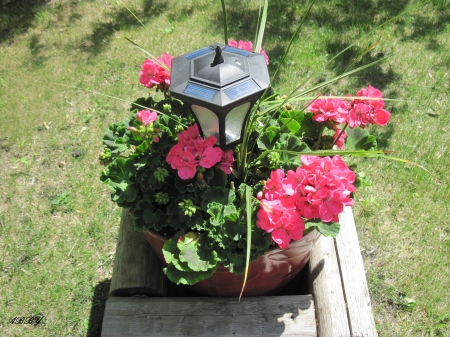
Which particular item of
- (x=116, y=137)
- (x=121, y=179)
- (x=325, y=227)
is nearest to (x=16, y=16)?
(x=116, y=137)

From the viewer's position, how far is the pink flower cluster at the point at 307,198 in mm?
1210

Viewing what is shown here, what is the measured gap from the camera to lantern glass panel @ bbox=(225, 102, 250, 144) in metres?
1.25

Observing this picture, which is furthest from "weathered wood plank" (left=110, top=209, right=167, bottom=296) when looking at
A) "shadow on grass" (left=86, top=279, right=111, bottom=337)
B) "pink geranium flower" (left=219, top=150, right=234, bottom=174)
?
"pink geranium flower" (left=219, top=150, right=234, bottom=174)

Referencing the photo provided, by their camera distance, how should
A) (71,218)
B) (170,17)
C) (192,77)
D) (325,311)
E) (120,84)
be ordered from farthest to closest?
(170,17) → (120,84) → (71,218) → (325,311) → (192,77)

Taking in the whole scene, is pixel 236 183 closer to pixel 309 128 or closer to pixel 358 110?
pixel 309 128

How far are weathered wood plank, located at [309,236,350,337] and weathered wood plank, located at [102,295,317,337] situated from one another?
61 mm

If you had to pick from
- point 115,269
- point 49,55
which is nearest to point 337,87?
point 115,269

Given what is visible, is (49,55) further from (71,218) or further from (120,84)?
(71,218)

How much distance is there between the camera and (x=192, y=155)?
135 cm

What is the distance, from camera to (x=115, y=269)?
184 cm

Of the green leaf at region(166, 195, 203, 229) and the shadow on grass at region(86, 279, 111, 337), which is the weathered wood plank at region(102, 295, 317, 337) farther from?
the shadow on grass at region(86, 279, 111, 337)

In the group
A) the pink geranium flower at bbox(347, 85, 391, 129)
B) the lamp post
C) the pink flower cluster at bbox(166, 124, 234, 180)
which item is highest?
the lamp post

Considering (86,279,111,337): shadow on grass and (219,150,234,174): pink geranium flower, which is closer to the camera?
(219,150,234,174): pink geranium flower

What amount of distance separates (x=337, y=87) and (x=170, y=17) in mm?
1922
